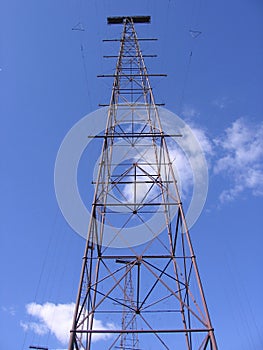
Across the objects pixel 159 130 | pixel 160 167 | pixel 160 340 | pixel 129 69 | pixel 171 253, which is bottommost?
pixel 160 340

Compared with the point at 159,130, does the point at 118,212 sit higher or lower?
lower

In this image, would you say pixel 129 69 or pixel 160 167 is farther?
pixel 129 69

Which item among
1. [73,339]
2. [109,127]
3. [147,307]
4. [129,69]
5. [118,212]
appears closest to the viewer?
[73,339]

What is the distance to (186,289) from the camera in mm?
8016

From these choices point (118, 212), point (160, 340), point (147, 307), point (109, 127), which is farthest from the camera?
point (109, 127)

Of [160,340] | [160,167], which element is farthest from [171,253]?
[160,167]

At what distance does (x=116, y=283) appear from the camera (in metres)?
7.83

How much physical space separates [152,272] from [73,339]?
8.55 ft

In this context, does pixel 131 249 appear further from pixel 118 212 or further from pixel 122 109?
pixel 122 109

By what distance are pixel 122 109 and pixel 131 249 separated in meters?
5.86

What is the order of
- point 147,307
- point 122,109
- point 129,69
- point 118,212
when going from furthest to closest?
point 129,69
point 122,109
point 118,212
point 147,307

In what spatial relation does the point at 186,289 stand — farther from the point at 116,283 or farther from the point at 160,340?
the point at 116,283

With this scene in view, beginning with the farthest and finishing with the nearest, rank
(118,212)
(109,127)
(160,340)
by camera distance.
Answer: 1. (109,127)
2. (118,212)
3. (160,340)

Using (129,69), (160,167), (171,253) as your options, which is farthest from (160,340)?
(129,69)
